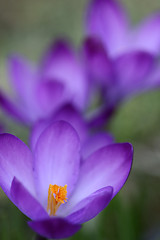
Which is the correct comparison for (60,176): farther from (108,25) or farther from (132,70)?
(108,25)

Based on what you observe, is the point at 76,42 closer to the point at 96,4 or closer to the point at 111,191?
the point at 96,4

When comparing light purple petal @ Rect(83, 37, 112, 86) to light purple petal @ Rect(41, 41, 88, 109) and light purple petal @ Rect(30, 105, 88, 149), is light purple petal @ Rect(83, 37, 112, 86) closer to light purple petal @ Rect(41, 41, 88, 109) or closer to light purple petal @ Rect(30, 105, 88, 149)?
light purple petal @ Rect(41, 41, 88, 109)

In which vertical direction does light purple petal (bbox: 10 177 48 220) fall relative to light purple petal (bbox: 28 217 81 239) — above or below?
above

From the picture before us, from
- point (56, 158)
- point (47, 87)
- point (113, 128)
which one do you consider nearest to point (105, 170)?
point (56, 158)

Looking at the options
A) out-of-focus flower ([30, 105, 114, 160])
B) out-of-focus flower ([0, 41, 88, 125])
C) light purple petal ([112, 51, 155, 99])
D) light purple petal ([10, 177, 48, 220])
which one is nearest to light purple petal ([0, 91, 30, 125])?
out-of-focus flower ([0, 41, 88, 125])

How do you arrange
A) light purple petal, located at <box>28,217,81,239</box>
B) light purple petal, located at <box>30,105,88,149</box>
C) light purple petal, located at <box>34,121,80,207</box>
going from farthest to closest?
light purple petal, located at <box>30,105,88,149</box>, light purple petal, located at <box>34,121,80,207</box>, light purple petal, located at <box>28,217,81,239</box>

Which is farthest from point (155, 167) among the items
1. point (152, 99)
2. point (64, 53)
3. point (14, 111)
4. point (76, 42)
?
point (76, 42)
